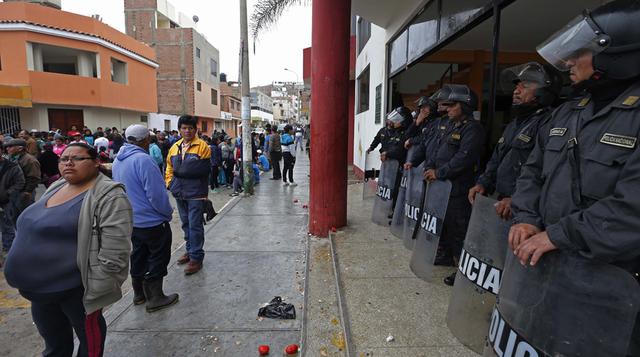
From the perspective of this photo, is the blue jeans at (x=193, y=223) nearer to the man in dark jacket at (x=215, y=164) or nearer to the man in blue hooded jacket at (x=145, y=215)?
the man in blue hooded jacket at (x=145, y=215)

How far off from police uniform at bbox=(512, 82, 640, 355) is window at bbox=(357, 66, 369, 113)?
30.2 feet

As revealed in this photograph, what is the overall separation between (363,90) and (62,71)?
68.8 ft

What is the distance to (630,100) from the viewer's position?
150cm

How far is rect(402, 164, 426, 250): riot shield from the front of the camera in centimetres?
388

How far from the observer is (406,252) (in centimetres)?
443

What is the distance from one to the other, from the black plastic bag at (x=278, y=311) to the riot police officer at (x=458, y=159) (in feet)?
5.18

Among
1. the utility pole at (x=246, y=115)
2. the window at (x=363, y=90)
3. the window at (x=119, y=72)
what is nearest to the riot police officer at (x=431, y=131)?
the utility pole at (x=246, y=115)

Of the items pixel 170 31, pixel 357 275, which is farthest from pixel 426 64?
pixel 170 31

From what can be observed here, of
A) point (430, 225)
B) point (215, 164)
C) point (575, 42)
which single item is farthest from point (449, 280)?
point (215, 164)

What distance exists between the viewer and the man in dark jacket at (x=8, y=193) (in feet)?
16.2

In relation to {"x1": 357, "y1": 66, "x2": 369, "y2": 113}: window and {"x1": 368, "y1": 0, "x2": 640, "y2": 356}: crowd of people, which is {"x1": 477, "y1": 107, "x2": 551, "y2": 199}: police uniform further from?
{"x1": 357, "y1": 66, "x2": 369, "y2": 113}: window

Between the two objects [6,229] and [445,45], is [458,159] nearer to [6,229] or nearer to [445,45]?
[445,45]

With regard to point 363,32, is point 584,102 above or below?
below

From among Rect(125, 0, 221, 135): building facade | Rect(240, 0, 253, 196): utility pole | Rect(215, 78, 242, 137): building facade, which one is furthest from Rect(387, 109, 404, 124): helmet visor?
Rect(215, 78, 242, 137): building facade
